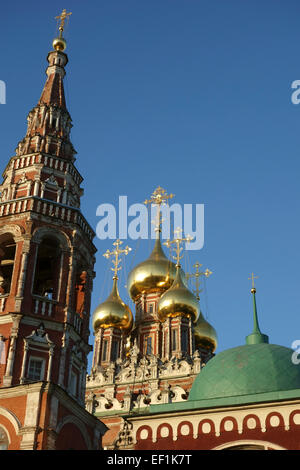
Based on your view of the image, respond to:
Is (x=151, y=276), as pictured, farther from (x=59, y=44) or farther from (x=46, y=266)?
(x=46, y=266)

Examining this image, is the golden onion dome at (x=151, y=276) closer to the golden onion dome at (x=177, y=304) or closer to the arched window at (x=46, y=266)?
the golden onion dome at (x=177, y=304)

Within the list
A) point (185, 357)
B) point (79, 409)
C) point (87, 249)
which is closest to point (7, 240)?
point (87, 249)

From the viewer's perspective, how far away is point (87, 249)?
2405cm

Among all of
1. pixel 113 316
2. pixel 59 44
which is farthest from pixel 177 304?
pixel 59 44

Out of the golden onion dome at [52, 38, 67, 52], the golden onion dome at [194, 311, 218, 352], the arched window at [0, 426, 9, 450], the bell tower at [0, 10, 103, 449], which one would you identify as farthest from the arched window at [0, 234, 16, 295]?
the golden onion dome at [194, 311, 218, 352]

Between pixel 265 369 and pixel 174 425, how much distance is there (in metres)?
3.21

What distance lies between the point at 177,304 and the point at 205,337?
4472mm

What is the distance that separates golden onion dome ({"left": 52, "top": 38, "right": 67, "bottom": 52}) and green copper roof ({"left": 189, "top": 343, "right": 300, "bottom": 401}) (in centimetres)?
1402

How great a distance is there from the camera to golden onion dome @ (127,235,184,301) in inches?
1724

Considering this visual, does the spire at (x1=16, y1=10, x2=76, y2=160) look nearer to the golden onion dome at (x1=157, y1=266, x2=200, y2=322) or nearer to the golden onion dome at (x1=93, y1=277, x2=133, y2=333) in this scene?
the golden onion dome at (x1=157, y1=266, x2=200, y2=322)

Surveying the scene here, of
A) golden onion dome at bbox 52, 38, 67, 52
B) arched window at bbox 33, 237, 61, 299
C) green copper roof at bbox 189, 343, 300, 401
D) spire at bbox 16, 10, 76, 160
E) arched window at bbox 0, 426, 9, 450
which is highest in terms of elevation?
golden onion dome at bbox 52, 38, 67, 52

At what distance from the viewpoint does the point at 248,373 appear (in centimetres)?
2088
